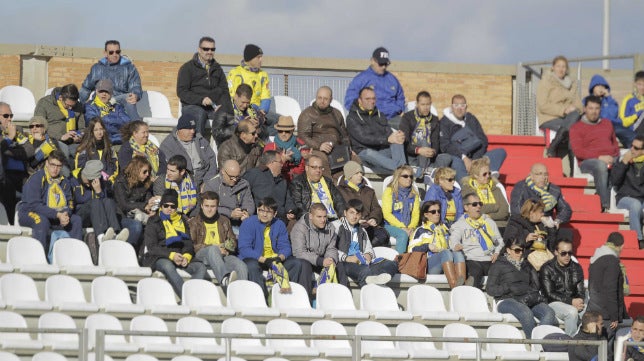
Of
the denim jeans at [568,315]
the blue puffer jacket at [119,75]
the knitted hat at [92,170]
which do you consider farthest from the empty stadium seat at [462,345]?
the blue puffer jacket at [119,75]

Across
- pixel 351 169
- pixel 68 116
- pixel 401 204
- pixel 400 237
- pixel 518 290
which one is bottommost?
Answer: pixel 518 290

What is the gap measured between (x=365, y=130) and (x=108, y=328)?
5.38 m

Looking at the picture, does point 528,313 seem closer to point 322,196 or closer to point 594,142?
point 322,196

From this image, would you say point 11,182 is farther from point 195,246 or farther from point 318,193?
point 318,193

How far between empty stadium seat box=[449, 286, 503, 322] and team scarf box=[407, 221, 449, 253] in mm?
587

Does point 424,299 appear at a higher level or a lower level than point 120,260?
lower

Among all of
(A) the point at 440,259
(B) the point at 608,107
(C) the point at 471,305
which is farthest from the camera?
(B) the point at 608,107

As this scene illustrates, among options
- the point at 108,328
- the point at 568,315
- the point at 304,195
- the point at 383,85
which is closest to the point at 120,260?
the point at 108,328

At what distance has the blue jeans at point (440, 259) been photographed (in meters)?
16.2

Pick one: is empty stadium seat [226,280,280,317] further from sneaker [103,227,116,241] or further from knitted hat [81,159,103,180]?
knitted hat [81,159,103,180]

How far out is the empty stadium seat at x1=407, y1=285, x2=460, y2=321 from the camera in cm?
1555

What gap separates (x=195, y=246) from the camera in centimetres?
1530

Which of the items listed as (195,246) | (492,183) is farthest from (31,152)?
(492,183)

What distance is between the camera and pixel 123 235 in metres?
15.0
